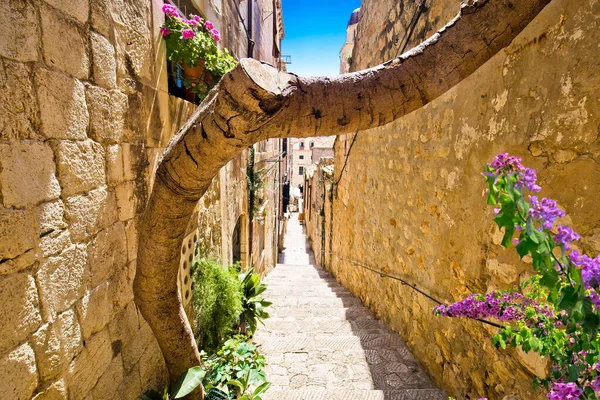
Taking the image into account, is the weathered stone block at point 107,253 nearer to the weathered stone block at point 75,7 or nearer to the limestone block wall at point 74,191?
the limestone block wall at point 74,191

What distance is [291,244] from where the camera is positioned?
64.2ft

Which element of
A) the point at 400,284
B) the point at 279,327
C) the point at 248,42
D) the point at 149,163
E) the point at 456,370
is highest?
the point at 248,42

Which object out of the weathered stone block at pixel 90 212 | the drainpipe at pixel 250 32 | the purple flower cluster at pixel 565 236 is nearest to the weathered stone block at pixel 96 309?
the weathered stone block at pixel 90 212

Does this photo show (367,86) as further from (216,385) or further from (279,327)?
(279,327)

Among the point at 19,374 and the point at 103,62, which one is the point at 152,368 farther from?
the point at 103,62

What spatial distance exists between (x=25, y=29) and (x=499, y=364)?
119 inches

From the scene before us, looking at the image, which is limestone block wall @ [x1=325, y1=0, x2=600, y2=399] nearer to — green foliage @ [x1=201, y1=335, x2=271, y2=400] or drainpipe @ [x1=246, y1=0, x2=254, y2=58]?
green foliage @ [x1=201, y1=335, x2=271, y2=400]

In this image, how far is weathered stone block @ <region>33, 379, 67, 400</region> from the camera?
1.34 m

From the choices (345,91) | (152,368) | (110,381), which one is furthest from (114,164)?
(152,368)

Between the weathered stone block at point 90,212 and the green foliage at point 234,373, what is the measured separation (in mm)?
1613

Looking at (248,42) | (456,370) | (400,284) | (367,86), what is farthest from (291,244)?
(367,86)

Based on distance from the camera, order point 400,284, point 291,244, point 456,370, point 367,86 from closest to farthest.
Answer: point 367,86 → point 456,370 → point 400,284 → point 291,244

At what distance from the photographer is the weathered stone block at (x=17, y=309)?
3.74ft

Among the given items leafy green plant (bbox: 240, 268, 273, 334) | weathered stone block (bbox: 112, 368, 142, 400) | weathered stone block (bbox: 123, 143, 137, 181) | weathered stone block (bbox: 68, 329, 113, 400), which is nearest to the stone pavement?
leafy green plant (bbox: 240, 268, 273, 334)
